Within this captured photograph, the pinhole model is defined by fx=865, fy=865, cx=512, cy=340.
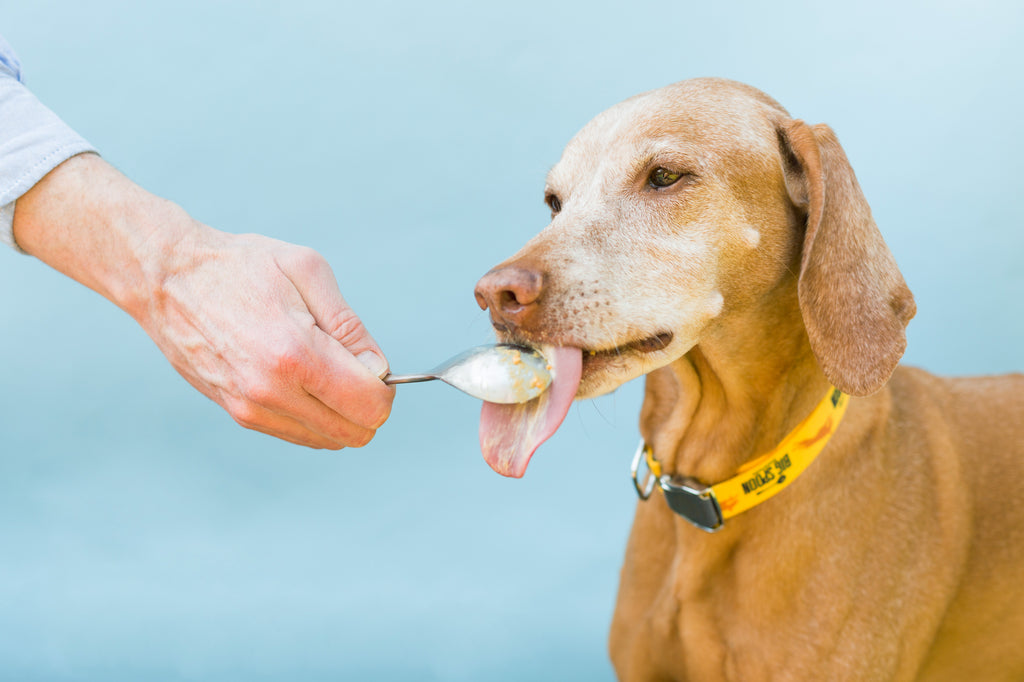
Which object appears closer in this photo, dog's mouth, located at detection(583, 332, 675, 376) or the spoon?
the spoon

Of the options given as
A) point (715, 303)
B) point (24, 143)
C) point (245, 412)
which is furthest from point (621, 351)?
point (24, 143)

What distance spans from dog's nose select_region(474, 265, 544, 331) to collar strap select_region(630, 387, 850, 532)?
845 mm

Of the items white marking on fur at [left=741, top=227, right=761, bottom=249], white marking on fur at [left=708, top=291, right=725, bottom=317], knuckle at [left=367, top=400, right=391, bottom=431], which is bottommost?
knuckle at [left=367, top=400, right=391, bottom=431]

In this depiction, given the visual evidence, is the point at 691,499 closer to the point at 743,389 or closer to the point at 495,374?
the point at 743,389

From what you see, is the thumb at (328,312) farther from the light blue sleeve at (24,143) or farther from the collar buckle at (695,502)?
A: the collar buckle at (695,502)

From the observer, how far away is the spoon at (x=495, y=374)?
183 centimetres

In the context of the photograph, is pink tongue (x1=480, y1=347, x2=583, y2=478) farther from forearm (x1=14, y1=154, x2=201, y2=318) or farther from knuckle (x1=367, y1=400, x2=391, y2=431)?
forearm (x1=14, y1=154, x2=201, y2=318)

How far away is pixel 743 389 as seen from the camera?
2428 millimetres

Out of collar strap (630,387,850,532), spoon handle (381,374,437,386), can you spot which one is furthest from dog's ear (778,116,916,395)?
spoon handle (381,374,437,386)

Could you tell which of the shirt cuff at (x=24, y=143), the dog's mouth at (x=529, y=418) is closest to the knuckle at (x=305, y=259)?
the dog's mouth at (x=529, y=418)

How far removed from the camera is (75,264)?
211 centimetres

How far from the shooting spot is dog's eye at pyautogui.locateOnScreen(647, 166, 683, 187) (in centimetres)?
228

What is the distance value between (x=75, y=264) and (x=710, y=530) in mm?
1820

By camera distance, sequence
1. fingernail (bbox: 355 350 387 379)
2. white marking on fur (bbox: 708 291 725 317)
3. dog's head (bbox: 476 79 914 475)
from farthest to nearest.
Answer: white marking on fur (bbox: 708 291 725 317), dog's head (bbox: 476 79 914 475), fingernail (bbox: 355 350 387 379)
